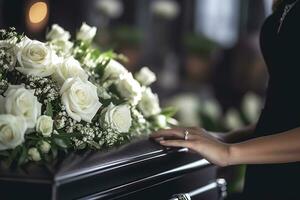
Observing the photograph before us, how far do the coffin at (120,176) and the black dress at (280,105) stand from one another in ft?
0.54

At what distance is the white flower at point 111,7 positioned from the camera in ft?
23.0

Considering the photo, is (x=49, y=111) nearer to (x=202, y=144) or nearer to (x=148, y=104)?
(x=202, y=144)

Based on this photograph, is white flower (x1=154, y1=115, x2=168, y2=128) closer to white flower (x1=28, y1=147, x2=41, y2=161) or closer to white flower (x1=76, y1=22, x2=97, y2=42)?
white flower (x1=76, y1=22, x2=97, y2=42)

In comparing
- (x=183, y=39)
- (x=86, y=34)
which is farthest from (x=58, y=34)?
(x=183, y=39)

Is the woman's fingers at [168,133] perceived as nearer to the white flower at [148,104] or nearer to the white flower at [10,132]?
the white flower at [148,104]

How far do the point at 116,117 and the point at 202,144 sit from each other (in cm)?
24

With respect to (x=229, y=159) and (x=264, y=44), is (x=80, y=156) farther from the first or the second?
(x=264, y=44)

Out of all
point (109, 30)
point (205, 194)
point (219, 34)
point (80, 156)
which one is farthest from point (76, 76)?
point (219, 34)

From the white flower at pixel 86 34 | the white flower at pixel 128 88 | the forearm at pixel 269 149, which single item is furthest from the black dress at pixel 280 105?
the white flower at pixel 86 34

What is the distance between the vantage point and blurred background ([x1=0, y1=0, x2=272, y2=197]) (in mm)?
6180

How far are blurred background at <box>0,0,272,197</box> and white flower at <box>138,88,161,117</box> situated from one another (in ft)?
5.10

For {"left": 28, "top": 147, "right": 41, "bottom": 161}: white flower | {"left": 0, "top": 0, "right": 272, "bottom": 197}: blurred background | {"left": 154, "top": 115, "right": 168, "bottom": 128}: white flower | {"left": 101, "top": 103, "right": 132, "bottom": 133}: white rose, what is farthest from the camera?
{"left": 0, "top": 0, "right": 272, "bottom": 197}: blurred background

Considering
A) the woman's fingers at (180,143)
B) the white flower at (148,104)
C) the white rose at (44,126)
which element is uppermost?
the white rose at (44,126)

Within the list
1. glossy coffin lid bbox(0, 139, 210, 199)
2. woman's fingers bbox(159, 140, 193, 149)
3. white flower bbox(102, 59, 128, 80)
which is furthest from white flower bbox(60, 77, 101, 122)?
white flower bbox(102, 59, 128, 80)
